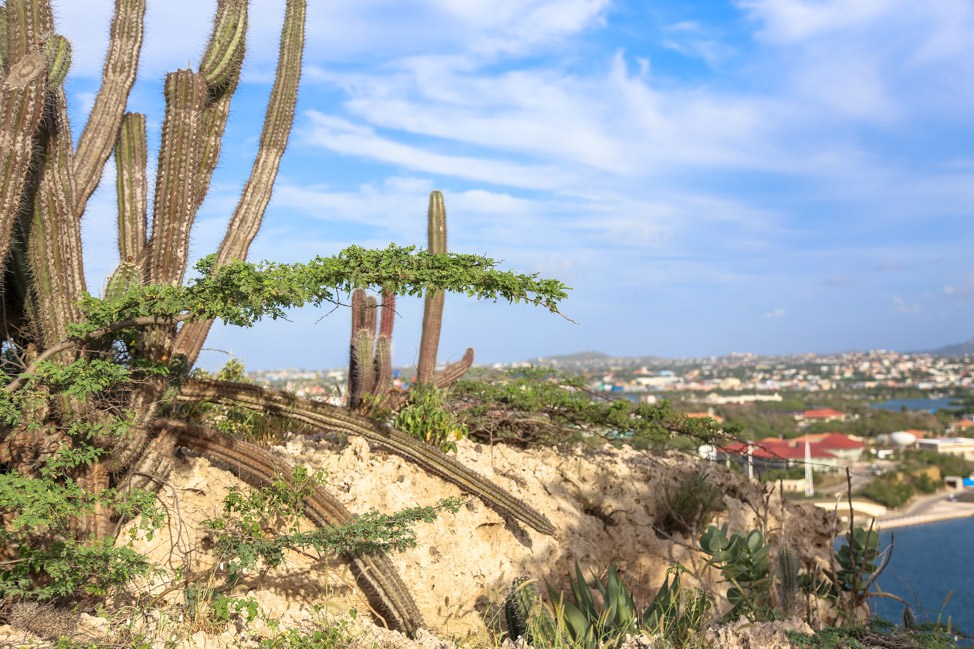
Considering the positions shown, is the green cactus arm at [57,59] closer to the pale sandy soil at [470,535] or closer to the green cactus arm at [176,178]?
the green cactus arm at [176,178]

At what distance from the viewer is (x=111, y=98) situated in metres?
A: 6.20

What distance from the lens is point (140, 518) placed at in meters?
5.47

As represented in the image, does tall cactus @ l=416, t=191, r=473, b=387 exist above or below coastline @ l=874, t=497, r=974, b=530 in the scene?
above

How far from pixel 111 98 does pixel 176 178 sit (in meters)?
1.00

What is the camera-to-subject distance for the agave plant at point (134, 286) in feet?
15.7

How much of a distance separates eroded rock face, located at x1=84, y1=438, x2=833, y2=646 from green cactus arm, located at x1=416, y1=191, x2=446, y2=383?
4.74 feet

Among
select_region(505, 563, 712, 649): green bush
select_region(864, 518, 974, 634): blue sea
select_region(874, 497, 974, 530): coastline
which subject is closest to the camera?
select_region(505, 563, 712, 649): green bush

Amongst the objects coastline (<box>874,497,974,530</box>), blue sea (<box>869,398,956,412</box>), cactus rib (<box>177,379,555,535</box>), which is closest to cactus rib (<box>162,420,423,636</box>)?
cactus rib (<box>177,379,555,535</box>)

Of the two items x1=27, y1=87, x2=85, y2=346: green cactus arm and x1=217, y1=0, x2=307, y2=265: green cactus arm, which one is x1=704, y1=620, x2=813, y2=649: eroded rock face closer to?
x1=27, y1=87, x2=85, y2=346: green cactus arm

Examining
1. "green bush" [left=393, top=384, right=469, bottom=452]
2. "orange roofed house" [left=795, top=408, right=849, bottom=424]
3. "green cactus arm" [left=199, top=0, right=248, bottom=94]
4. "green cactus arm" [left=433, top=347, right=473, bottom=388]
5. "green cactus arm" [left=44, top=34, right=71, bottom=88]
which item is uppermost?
"green cactus arm" [left=199, top=0, right=248, bottom=94]

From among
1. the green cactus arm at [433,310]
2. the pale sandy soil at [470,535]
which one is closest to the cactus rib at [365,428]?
the pale sandy soil at [470,535]

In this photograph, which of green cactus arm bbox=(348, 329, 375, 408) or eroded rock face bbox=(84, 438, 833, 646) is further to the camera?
green cactus arm bbox=(348, 329, 375, 408)

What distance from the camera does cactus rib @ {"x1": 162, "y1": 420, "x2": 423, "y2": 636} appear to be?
17.8ft

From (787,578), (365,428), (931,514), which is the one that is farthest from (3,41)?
(931,514)
